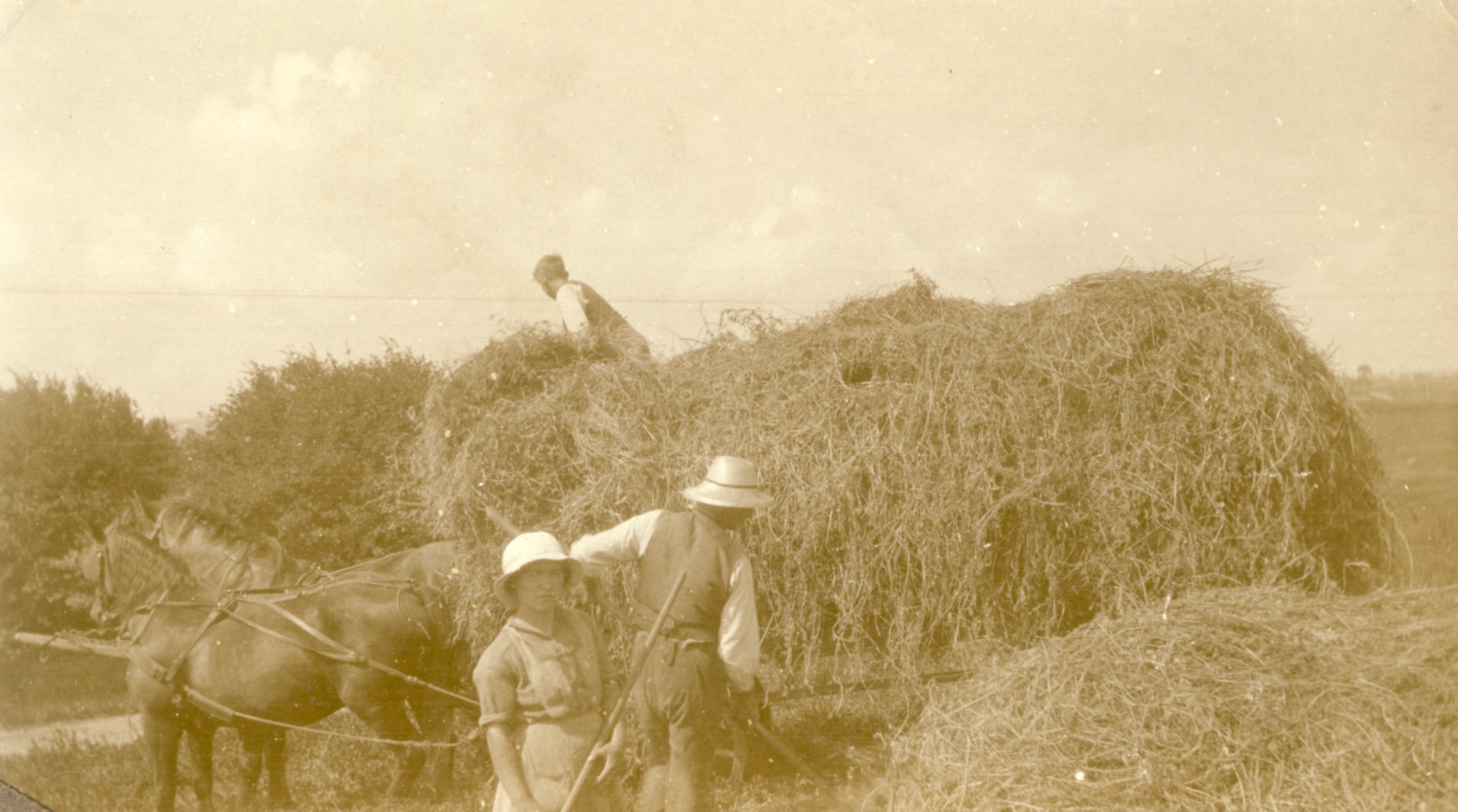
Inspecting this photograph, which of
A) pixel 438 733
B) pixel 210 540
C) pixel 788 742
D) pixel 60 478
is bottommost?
pixel 788 742

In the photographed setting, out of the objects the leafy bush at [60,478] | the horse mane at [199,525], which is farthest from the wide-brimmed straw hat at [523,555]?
the leafy bush at [60,478]

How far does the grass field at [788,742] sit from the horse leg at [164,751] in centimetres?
23

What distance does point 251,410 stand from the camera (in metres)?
8.92

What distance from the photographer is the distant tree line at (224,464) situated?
7695 millimetres

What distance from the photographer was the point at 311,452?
834 centimetres

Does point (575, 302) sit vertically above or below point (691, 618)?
above

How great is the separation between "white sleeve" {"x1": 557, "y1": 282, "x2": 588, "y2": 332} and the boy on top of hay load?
2.82 m

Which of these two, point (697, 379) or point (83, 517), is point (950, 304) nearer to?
point (697, 379)

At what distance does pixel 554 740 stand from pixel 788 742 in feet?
7.96

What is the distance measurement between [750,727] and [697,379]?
1.82 m

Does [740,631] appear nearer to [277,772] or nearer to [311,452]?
[277,772]

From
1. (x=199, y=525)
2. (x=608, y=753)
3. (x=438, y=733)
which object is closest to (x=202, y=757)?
(x=438, y=733)

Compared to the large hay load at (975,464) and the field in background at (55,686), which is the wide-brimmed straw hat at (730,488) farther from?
the field in background at (55,686)

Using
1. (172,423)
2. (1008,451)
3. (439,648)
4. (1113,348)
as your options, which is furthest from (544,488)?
(172,423)
